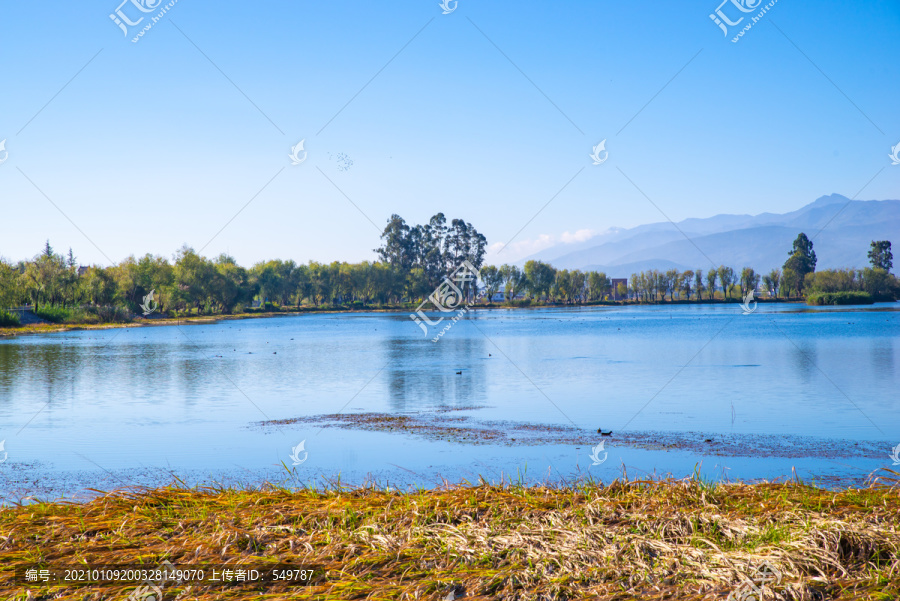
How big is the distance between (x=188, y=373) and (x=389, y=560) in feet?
77.3

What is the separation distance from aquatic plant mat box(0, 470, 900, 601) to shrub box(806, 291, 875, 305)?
4599 inches

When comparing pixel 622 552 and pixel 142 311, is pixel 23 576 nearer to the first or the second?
pixel 622 552

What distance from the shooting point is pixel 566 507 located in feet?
15.6


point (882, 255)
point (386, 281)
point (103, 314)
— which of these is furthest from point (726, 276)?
point (103, 314)

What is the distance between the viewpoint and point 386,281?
129875 millimetres

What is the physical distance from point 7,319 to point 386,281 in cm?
7454

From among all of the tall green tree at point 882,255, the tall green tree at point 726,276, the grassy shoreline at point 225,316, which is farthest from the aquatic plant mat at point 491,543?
the tall green tree at point 726,276

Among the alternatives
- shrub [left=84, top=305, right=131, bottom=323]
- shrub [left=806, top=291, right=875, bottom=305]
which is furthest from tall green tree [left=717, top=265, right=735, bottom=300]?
shrub [left=84, top=305, right=131, bottom=323]

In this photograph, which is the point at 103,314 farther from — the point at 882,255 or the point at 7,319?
the point at 882,255

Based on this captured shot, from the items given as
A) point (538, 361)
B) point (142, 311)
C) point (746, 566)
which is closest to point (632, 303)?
point (142, 311)

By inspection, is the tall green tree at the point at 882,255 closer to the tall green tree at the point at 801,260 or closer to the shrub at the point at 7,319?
the tall green tree at the point at 801,260

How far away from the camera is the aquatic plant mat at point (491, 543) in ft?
11.2

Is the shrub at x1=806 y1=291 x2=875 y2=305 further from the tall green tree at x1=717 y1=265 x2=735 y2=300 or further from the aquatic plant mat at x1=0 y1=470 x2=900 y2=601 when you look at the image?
the aquatic plant mat at x1=0 y1=470 x2=900 y2=601

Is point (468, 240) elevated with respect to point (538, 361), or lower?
elevated
